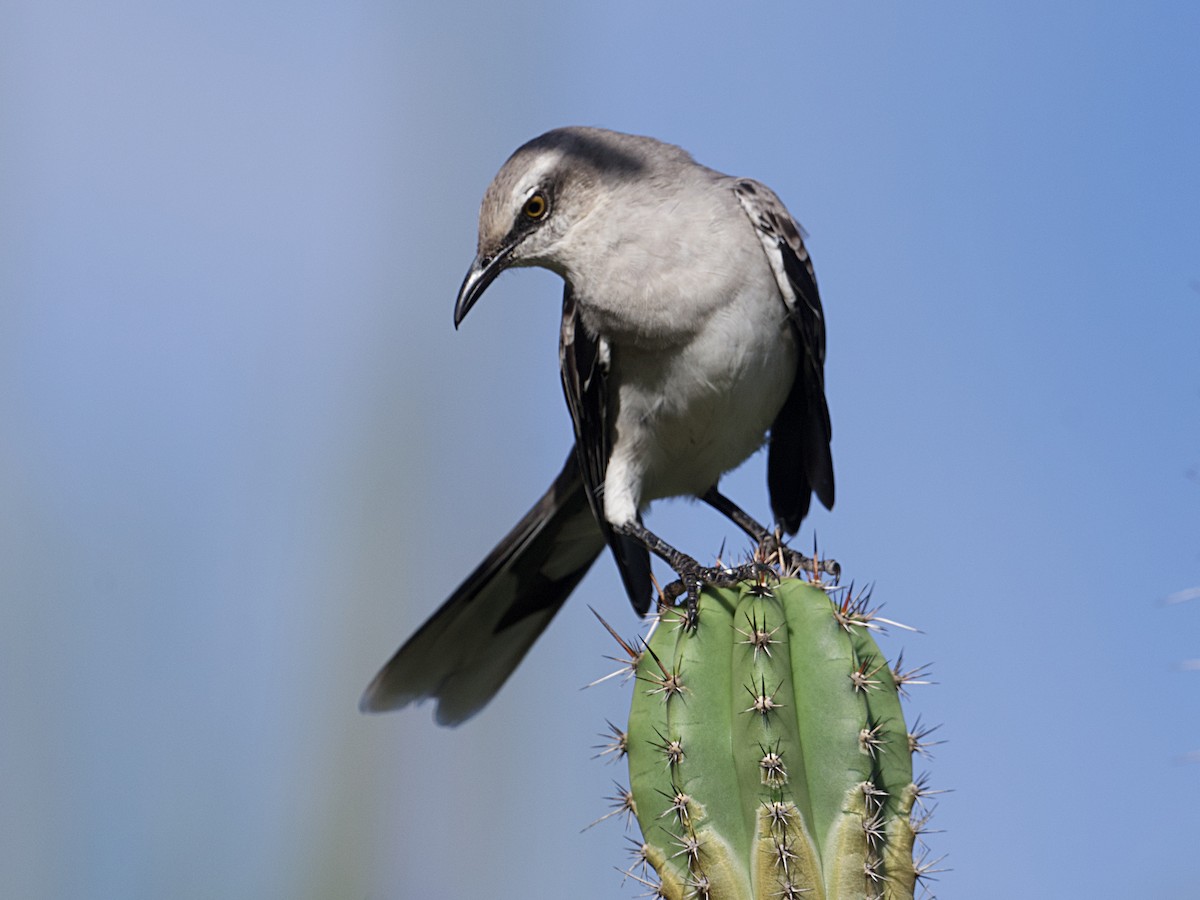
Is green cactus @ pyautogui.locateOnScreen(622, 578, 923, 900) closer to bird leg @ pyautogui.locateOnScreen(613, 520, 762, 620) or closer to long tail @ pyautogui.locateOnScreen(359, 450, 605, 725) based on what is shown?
bird leg @ pyautogui.locateOnScreen(613, 520, 762, 620)

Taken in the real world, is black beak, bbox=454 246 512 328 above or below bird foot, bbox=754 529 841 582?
above

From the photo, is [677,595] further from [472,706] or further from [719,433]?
[472,706]

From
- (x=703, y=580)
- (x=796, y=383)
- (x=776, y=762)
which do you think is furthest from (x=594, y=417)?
(x=776, y=762)

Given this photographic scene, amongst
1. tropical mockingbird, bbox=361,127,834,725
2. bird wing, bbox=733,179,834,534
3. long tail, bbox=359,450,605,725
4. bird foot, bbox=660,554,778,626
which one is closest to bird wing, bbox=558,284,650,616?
tropical mockingbird, bbox=361,127,834,725

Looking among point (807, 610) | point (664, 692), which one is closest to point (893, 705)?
point (807, 610)

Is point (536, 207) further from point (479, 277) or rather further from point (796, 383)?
point (796, 383)

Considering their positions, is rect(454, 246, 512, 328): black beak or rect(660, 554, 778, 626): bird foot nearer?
rect(660, 554, 778, 626): bird foot

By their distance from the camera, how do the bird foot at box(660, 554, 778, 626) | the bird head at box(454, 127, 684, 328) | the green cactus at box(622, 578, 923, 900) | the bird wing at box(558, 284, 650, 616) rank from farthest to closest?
the bird wing at box(558, 284, 650, 616) → the bird head at box(454, 127, 684, 328) → the bird foot at box(660, 554, 778, 626) → the green cactus at box(622, 578, 923, 900)

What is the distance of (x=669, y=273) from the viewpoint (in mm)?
4520

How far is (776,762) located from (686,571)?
3.80 ft

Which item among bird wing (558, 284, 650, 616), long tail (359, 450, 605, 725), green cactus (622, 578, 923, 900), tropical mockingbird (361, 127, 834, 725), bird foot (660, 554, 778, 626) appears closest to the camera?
green cactus (622, 578, 923, 900)

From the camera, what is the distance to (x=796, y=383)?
16.5 ft

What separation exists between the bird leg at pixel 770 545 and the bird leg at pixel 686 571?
0.44 ft

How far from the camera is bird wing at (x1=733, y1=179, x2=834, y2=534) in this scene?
4.72 m
